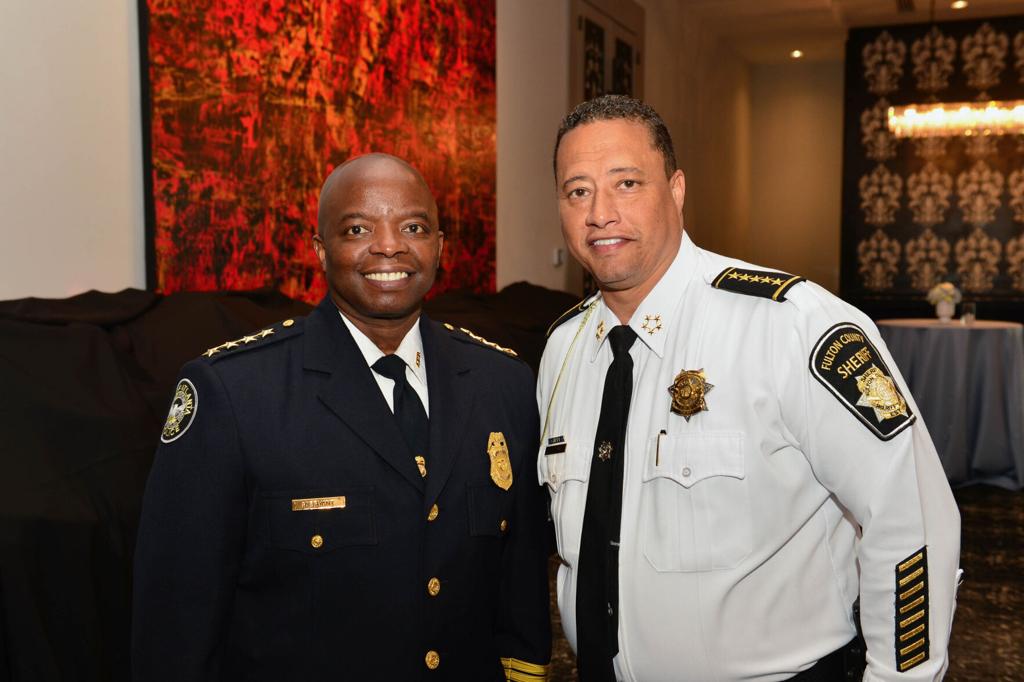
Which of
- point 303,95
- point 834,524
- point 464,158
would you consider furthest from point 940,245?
point 834,524

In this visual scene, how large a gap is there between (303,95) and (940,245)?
8.03 metres

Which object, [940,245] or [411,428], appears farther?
[940,245]

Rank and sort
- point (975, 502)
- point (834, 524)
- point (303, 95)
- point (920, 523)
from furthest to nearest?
point (975, 502)
point (303, 95)
point (834, 524)
point (920, 523)

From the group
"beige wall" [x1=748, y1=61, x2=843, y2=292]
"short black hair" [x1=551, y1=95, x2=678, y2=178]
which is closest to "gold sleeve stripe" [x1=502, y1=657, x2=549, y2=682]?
"short black hair" [x1=551, y1=95, x2=678, y2=178]

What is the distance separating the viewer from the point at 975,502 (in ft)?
16.7

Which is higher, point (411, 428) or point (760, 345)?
point (760, 345)

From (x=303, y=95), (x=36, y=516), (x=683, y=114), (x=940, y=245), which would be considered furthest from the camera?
(x=940, y=245)

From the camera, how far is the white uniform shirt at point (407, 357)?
1461 mm

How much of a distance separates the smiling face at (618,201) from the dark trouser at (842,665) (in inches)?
25.1

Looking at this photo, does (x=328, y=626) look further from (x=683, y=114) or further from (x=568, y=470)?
(x=683, y=114)

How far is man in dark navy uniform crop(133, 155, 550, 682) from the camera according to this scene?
1.30 metres

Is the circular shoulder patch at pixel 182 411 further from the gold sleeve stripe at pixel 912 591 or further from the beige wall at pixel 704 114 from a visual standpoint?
the beige wall at pixel 704 114

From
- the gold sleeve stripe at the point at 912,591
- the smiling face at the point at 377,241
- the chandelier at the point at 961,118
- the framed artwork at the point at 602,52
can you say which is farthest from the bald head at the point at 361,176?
the chandelier at the point at 961,118

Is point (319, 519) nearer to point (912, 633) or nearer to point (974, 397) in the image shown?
point (912, 633)
